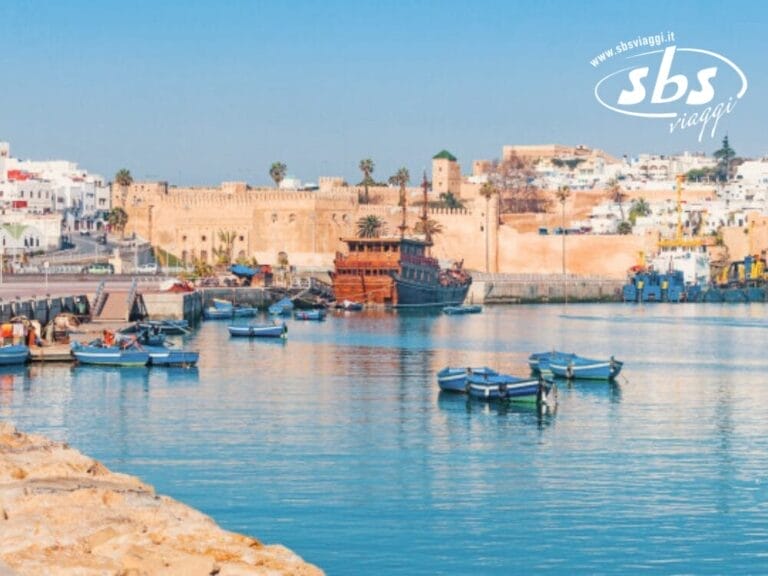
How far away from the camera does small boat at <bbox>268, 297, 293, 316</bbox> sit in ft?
215

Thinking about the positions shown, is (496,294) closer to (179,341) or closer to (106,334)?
(179,341)

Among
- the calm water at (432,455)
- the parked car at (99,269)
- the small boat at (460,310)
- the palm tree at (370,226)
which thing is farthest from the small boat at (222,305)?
the palm tree at (370,226)

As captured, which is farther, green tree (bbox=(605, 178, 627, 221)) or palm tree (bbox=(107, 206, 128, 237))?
green tree (bbox=(605, 178, 627, 221))

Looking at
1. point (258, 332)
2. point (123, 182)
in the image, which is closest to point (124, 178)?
point (123, 182)

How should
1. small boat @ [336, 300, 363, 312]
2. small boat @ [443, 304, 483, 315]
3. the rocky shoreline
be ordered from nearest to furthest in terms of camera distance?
the rocky shoreline, small boat @ [443, 304, 483, 315], small boat @ [336, 300, 363, 312]

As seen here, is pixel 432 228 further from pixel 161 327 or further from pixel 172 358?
pixel 172 358

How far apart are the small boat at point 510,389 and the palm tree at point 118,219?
65162 mm

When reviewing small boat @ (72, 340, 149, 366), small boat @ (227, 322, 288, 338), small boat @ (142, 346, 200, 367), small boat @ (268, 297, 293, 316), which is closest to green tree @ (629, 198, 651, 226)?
small boat @ (268, 297, 293, 316)

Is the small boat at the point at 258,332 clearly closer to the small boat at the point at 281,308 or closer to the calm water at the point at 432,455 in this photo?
the calm water at the point at 432,455

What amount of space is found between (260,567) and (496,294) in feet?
237

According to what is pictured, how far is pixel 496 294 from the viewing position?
8281 cm

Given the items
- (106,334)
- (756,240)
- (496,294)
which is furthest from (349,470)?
(756,240)

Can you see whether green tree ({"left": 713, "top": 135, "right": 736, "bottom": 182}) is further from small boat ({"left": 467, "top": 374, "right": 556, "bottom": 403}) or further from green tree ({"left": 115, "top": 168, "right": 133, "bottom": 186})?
small boat ({"left": 467, "top": 374, "right": 556, "bottom": 403})

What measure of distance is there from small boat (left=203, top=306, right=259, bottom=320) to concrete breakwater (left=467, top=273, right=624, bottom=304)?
20.6 m
